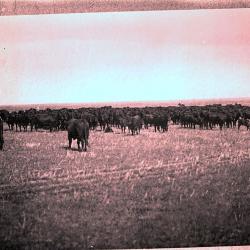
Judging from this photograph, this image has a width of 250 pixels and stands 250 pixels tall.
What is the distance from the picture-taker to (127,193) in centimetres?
397

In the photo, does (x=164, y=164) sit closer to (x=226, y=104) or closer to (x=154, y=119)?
(x=154, y=119)

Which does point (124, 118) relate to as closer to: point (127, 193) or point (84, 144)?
point (84, 144)

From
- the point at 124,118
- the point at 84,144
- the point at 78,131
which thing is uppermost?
the point at 124,118

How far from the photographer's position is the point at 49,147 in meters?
4.09

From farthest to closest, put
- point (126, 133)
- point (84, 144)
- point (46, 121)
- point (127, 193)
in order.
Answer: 1. point (46, 121)
2. point (126, 133)
3. point (84, 144)
4. point (127, 193)

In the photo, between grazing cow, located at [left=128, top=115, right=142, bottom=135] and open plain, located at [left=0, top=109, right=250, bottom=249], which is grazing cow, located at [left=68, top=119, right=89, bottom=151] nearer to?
open plain, located at [left=0, top=109, right=250, bottom=249]

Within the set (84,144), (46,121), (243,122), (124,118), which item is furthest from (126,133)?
(243,122)

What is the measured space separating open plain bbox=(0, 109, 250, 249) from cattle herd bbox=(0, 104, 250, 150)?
0.42 ft

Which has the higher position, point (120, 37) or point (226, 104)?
point (120, 37)

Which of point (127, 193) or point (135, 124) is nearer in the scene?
point (127, 193)

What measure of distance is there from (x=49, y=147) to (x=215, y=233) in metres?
1.62

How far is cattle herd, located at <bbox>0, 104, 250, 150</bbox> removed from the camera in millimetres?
4055

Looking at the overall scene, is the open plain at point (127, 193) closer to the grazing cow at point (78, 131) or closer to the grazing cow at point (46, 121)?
the grazing cow at point (78, 131)

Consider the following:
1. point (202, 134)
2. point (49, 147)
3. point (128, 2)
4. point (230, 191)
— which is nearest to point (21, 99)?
point (49, 147)
